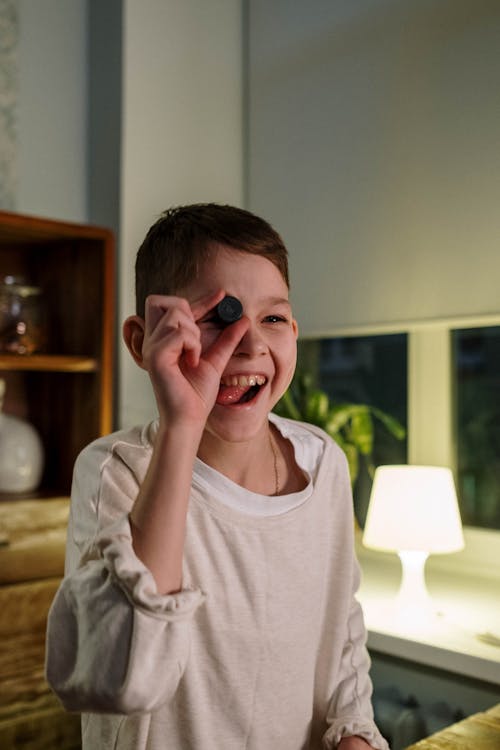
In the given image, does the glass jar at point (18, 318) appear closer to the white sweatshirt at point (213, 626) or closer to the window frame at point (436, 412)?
the window frame at point (436, 412)

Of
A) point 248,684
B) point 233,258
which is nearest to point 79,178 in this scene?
point 233,258

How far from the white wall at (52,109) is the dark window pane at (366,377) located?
1.04m

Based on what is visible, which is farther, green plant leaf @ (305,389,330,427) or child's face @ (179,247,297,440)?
green plant leaf @ (305,389,330,427)

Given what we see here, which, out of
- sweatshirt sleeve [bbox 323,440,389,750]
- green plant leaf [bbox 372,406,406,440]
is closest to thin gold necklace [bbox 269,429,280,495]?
sweatshirt sleeve [bbox 323,440,389,750]

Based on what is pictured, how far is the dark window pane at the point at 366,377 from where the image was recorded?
9.14ft

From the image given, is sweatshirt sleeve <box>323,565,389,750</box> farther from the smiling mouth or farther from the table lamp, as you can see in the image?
the table lamp

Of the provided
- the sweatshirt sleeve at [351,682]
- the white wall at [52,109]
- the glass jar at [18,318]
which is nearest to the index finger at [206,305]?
the sweatshirt sleeve at [351,682]

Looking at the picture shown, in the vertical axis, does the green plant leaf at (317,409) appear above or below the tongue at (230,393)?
below

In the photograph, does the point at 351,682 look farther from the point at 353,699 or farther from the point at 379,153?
the point at 379,153

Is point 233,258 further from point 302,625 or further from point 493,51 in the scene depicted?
point 493,51

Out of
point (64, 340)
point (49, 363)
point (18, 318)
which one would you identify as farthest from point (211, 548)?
point (64, 340)

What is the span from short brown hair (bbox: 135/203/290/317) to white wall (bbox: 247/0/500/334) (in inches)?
55.1

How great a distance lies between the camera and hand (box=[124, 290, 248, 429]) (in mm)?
831

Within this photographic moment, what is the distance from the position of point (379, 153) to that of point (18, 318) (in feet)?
4.15
